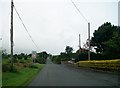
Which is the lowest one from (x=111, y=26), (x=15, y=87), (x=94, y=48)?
(x=15, y=87)

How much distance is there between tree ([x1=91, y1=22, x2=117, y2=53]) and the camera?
83.1 metres

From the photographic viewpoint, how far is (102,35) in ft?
275

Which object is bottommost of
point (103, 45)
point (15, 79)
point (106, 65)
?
point (15, 79)

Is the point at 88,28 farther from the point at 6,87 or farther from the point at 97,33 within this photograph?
the point at 6,87

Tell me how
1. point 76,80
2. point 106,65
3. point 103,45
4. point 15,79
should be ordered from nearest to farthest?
1. point 76,80
2. point 15,79
3. point 106,65
4. point 103,45

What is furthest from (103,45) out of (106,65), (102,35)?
(106,65)

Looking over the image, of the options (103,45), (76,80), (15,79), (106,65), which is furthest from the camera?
(103,45)

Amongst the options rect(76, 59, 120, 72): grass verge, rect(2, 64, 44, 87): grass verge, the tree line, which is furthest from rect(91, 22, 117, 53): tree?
rect(2, 64, 44, 87): grass verge

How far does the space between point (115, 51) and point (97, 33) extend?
18.8m

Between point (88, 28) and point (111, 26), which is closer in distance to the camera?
point (88, 28)

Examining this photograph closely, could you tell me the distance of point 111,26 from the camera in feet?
277

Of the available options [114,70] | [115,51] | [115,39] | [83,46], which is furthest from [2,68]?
[83,46]

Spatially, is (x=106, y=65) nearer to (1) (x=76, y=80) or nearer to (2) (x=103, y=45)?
(1) (x=76, y=80)

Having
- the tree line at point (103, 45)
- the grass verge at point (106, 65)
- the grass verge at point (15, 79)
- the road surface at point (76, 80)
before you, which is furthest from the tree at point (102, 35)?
the grass verge at point (15, 79)
